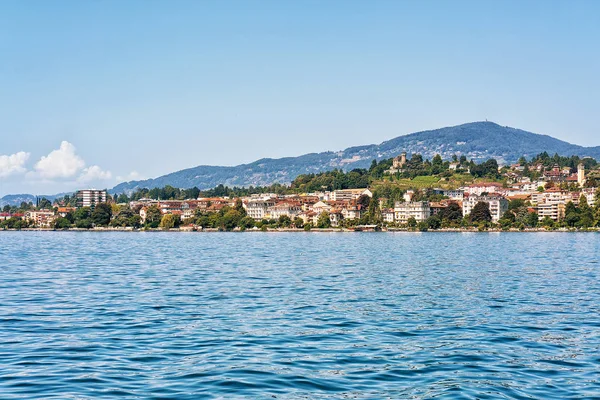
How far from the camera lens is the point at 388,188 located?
18800 centimetres

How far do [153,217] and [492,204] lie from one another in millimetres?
74863

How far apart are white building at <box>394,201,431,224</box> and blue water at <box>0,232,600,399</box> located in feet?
402

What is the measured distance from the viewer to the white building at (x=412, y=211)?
6029 inches

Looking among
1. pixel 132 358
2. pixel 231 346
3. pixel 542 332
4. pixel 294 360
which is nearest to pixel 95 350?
pixel 132 358

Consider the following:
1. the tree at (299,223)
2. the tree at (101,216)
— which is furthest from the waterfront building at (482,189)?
the tree at (101,216)

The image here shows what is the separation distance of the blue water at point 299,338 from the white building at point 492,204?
414 feet

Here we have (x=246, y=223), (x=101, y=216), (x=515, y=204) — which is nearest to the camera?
(x=246, y=223)

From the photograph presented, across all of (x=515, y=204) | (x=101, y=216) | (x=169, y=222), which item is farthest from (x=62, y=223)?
(x=515, y=204)

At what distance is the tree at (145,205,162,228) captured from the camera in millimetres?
170375

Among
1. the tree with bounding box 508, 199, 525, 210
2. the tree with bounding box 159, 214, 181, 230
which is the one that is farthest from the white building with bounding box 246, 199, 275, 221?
the tree with bounding box 508, 199, 525, 210

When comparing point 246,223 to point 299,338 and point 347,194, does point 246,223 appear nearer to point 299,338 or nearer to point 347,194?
point 347,194

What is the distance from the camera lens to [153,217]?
174 m

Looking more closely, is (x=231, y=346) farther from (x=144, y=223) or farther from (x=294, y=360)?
(x=144, y=223)

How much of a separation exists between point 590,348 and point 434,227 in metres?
128
